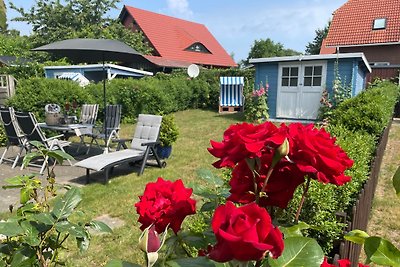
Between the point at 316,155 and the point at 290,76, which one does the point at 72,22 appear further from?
the point at 316,155

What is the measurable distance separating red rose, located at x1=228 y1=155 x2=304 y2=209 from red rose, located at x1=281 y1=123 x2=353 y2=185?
0.17 ft

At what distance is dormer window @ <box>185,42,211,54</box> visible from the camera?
2970cm

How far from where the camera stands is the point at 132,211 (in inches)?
172

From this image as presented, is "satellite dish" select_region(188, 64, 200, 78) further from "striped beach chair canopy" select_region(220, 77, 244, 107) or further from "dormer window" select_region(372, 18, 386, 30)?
"dormer window" select_region(372, 18, 386, 30)

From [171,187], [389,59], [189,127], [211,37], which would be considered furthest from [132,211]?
[211,37]

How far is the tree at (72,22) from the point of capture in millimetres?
26125

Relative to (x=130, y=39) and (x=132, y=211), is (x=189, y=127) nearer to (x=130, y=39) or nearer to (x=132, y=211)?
(x=132, y=211)

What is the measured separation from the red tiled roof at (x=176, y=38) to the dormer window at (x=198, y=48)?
0.27 meters

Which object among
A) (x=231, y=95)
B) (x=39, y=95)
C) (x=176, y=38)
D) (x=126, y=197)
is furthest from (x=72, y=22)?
(x=126, y=197)

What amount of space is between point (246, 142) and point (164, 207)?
0.91 feet

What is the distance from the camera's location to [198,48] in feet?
99.8

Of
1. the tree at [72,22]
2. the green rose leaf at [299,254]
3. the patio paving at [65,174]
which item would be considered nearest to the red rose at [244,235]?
the green rose leaf at [299,254]

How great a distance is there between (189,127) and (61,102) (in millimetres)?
4329

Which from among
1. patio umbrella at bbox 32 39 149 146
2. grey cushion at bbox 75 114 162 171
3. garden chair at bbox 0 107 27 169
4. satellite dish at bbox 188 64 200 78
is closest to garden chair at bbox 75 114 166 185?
grey cushion at bbox 75 114 162 171
